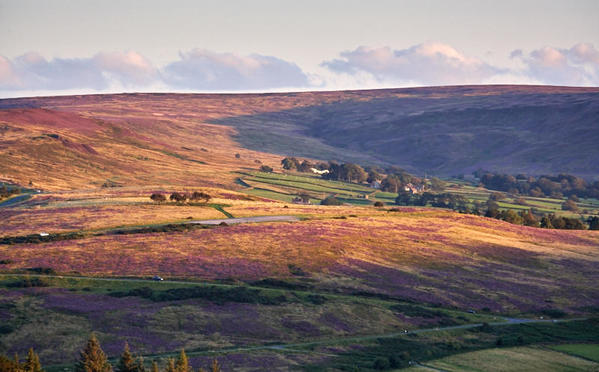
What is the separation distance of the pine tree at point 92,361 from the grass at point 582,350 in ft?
119

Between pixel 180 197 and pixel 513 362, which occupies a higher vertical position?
pixel 180 197

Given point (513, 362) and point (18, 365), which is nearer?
point (18, 365)

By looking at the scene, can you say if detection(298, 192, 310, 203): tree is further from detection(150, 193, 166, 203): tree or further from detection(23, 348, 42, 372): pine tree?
detection(23, 348, 42, 372): pine tree

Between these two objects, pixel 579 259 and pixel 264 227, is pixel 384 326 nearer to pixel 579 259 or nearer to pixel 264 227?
pixel 264 227

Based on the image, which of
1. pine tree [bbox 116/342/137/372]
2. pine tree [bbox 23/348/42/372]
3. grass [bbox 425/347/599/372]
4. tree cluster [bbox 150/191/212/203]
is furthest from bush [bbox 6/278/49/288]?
tree cluster [bbox 150/191/212/203]

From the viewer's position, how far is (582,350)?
5722cm

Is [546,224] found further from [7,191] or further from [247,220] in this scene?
[7,191]

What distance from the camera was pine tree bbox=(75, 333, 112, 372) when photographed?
42.1 meters

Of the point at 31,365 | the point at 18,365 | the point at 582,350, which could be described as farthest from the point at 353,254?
the point at 18,365

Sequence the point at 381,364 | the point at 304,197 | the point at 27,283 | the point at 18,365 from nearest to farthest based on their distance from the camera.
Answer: the point at 18,365 → the point at 381,364 → the point at 27,283 → the point at 304,197

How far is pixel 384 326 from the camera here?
205 feet

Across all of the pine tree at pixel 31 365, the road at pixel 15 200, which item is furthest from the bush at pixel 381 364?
the road at pixel 15 200

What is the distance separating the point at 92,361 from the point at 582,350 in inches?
1531

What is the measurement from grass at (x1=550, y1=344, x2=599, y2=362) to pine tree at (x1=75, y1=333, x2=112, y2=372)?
36352mm
